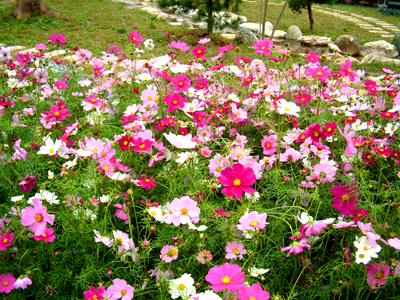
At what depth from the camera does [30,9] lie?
19.9 ft

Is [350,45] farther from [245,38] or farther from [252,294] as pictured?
[252,294]

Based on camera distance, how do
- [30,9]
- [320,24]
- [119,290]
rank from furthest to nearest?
[320,24], [30,9], [119,290]

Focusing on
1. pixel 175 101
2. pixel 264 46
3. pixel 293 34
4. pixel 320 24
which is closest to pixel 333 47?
pixel 293 34

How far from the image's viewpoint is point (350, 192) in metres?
1.08

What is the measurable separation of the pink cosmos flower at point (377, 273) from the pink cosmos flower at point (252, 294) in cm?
36

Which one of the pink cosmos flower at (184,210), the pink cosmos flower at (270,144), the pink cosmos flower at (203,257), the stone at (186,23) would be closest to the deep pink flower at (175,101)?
the pink cosmos flower at (270,144)

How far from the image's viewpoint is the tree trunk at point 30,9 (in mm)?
6008

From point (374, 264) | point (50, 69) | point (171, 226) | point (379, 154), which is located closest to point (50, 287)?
point (171, 226)

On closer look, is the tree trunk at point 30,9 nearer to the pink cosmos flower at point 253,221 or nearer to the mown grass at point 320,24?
the mown grass at point 320,24

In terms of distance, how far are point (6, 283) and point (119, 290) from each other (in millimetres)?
331

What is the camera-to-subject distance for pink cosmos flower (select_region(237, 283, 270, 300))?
0.73m

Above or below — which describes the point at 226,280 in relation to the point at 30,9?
below

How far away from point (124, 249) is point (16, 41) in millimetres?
5044

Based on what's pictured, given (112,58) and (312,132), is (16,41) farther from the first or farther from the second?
(312,132)
